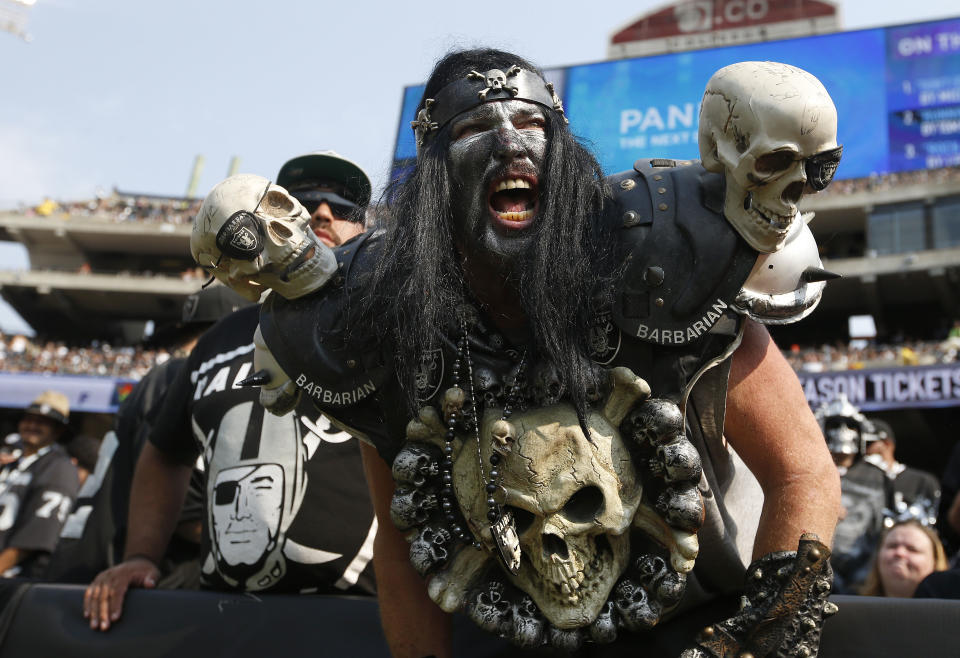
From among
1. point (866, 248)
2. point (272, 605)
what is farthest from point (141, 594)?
point (866, 248)

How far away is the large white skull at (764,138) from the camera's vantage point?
72.5 inches

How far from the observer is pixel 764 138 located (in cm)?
186

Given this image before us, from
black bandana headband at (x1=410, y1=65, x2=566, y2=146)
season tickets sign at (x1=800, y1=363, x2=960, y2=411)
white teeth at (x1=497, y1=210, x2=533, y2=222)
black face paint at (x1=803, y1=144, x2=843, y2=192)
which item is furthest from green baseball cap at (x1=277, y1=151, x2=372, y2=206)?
season tickets sign at (x1=800, y1=363, x2=960, y2=411)

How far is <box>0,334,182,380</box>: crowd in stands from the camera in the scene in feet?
94.9

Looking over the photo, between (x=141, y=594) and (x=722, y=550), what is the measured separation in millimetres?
1784

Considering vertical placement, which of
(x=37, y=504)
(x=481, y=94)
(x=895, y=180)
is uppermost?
(x=895, y=180)

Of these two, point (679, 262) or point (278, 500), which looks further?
point (278, 500)

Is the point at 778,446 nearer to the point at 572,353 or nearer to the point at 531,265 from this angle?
the point at 572,353

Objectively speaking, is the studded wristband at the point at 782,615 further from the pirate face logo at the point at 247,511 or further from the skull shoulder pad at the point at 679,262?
the pirate face logo at the point at 247,511

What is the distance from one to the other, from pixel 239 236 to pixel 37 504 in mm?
3650

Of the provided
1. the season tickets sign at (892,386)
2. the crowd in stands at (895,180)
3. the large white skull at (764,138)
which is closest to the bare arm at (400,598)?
the large white skull at (764,138)

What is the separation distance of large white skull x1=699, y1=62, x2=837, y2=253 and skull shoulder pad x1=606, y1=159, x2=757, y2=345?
5 cm

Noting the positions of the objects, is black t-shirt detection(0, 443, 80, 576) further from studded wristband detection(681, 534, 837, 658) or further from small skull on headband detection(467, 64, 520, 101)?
studded wristband detection(681, 534, 837, 658)

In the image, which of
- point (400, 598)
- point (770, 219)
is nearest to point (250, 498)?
point (400, 598)
